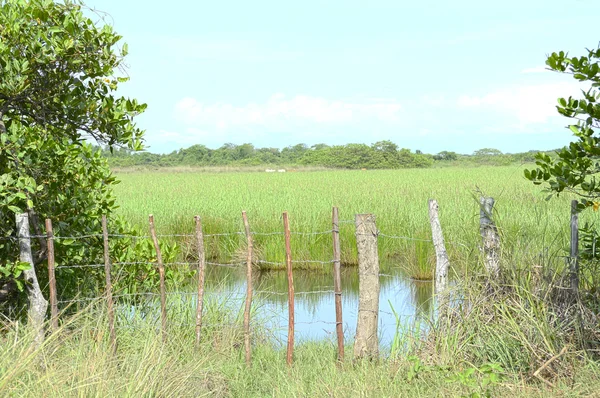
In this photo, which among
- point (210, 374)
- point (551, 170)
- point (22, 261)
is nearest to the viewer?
point (551, 170)

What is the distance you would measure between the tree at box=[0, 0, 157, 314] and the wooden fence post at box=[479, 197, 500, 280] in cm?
310

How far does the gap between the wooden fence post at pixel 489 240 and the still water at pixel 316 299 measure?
0.68 m

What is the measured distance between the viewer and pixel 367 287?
18.3 feet

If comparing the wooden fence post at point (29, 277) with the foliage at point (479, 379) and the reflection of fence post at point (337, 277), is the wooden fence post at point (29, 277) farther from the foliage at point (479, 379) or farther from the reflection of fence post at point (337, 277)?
the foliage at point (479, 379)

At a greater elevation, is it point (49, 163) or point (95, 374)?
point (49, 163)

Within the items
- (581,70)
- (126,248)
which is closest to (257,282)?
(126,248)

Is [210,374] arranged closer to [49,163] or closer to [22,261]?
[22,261]

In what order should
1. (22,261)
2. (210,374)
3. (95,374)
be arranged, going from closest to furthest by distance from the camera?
1. (95,374)
2. (210,374)
3. (22,261)

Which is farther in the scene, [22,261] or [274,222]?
[274,222]

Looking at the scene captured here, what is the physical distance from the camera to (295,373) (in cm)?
534

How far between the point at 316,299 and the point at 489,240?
4.38m

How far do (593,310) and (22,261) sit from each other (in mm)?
4724

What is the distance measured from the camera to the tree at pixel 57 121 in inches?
215

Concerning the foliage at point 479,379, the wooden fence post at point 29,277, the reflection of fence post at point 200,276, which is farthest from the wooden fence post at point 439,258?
the wooden fence post at point 29,277
